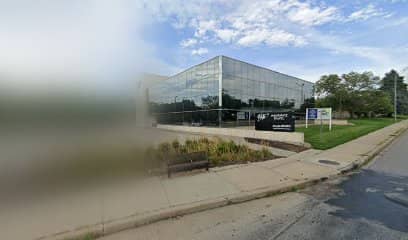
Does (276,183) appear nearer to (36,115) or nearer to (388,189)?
(388,189)

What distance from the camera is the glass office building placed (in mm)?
21922

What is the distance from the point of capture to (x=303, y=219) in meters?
4.00

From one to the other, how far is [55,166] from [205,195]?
111 inches

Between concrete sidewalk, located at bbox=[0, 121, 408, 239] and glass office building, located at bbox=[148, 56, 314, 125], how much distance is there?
13447 mm

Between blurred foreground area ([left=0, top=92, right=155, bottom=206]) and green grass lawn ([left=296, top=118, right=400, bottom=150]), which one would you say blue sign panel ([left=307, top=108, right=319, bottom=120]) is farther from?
blurred foreground area ([left=0, top=92, right=155, bottom=206])

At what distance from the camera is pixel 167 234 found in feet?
11.6

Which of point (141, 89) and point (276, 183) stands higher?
point (141, 89)

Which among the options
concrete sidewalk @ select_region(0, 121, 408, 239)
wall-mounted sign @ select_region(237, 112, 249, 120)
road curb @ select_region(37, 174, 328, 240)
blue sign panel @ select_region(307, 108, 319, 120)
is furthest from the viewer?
wall-mounted sign @ select_region(237, 112, 249, 120)

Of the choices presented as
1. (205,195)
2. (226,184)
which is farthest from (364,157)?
(205,195)

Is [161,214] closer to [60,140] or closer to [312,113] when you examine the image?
[60,140]

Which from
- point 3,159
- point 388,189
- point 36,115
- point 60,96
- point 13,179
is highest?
point 60,96

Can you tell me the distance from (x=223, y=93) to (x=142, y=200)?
17873 millimetres

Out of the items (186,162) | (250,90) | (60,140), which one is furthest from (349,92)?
(60,140)

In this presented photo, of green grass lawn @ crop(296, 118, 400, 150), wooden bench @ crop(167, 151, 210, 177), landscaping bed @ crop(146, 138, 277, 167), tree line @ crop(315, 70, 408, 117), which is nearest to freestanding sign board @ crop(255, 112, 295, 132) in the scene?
green grass lawn @ crop(296, 118, 400, 150)
